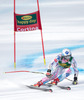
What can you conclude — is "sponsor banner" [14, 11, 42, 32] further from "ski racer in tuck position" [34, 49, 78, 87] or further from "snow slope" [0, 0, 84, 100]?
"ski racer in tuck position" [34, 49, 78, 87]

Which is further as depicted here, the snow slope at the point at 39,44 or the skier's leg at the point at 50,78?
the skier's leg at the point at 50,78

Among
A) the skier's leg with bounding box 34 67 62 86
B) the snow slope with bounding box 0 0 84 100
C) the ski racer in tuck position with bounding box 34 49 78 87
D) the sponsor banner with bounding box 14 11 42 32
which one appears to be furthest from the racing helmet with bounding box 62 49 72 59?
the sponsor banner with bounding box 14 11 42 32

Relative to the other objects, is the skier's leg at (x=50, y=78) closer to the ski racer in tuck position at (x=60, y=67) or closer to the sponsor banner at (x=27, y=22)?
the ski racer in tuck position at (x=60, y=67)

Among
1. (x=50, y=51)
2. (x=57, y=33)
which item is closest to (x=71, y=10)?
(x=57, y=33)

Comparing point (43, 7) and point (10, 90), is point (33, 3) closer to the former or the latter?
point (43, 7)

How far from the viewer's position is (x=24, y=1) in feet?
86.1

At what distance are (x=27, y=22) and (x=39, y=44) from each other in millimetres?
5401

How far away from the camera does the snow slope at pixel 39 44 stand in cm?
820

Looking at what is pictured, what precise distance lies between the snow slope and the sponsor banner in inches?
50.0

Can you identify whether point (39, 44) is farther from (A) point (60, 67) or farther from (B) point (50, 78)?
(B) point (50, 78)

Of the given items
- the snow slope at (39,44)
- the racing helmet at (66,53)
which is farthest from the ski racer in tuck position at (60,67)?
the snow slope at (39,44)

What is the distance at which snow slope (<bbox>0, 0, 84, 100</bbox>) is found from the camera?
26.9ft

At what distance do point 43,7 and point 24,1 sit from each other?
1742mm

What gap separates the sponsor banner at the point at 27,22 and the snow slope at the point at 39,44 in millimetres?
1270
